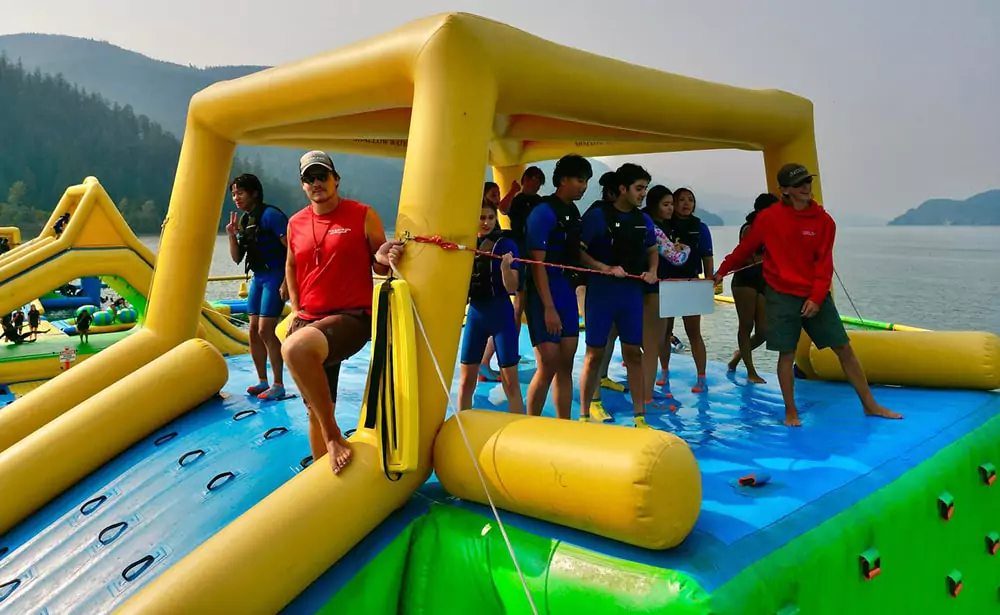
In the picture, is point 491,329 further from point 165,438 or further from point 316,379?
point 165,438

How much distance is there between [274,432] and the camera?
3.52m

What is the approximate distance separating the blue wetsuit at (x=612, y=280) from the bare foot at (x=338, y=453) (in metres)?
1.56

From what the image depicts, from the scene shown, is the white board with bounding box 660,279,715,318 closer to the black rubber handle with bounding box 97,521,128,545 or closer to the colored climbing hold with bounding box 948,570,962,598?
the colored climbing hold with bounding box 948,570,962,598

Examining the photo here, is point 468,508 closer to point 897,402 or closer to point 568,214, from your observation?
point 568,214

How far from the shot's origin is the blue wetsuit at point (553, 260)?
348cm

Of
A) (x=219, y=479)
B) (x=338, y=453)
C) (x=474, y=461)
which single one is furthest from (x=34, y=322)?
(x=474, y=461)

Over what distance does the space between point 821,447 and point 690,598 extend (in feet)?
5.43

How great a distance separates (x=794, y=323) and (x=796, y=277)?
9.8 inches

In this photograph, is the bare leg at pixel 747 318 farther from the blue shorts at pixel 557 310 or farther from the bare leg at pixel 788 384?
the blue shorts at pixel 557 310

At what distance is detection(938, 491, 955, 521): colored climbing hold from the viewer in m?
3.00

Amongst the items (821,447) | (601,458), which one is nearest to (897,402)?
(821,447)

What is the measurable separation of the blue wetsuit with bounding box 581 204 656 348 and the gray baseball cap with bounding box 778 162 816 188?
2.44 feet

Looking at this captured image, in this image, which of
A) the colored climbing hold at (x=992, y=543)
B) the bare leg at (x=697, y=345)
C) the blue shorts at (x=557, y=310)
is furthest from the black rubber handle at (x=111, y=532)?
the colored climbing hold at (x=992, y=543)

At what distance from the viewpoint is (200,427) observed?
149 inches
